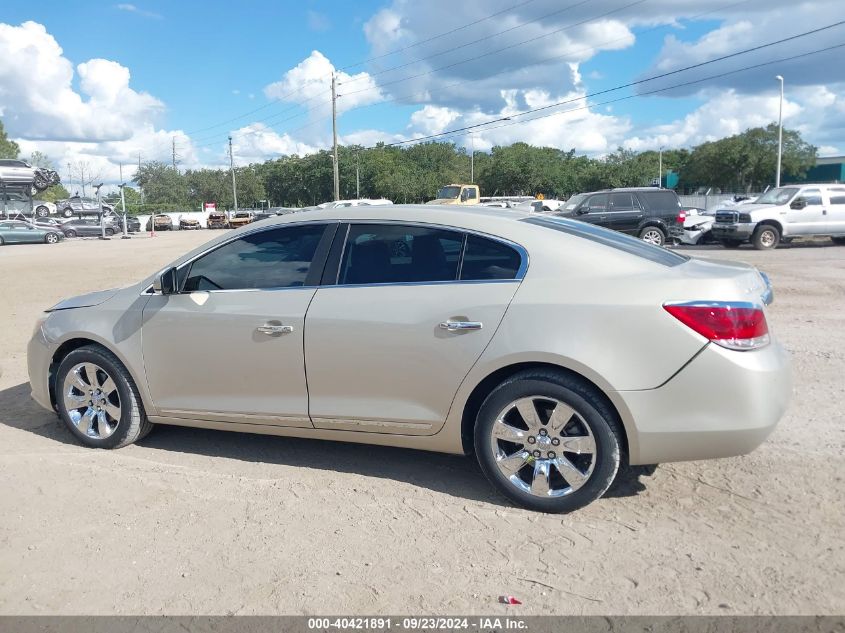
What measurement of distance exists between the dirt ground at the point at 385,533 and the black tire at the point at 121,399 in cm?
10

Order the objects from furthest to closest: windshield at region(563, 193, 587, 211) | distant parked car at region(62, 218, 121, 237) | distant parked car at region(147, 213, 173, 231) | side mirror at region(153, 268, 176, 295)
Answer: distant parked car at region(147, 213, 173, 231), distant parked car at region(62, 218, 121, 237), windshield at region(563, 193, 587, 211), side mirror at region(153, 268, 176, 295)

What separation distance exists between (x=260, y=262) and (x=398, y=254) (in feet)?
3.06

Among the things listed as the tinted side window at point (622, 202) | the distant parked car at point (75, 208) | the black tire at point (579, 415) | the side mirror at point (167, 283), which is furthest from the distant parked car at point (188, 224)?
the black tire at point (579, 415)

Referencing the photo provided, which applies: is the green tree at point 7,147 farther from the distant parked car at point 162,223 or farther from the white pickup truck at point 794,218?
the white pickup truck at point 794,218

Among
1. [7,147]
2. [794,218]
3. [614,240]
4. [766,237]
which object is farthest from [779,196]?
[7,147]

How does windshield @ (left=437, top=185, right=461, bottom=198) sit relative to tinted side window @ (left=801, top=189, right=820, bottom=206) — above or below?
above

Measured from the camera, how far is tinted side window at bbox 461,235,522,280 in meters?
3.89

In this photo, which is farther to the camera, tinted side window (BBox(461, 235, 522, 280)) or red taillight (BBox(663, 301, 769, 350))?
tinted side window (BBox(461, 235, 522, 280))

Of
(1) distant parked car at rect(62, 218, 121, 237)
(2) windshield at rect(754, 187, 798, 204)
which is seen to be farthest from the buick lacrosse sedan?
(1) distant parked car at rect(62, 218, 121, 237)

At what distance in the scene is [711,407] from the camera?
11.4ft

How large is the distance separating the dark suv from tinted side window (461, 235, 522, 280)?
1722 cm

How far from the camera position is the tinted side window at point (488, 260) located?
3895mm

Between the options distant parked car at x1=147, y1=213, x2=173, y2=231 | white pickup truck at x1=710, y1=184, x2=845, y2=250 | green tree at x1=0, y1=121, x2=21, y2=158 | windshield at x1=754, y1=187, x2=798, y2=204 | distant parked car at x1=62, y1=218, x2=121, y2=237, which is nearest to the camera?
white pickup truck at x1=710, y1=184, x2=845, y2=250

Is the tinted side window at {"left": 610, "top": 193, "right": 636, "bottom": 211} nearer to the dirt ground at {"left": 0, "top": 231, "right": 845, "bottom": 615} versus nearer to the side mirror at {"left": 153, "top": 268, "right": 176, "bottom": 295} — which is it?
the dirt ground at {"left": 0, "top": 231, "right": 845, "bottom": 615}
